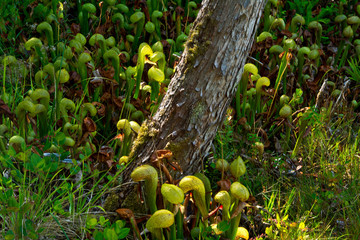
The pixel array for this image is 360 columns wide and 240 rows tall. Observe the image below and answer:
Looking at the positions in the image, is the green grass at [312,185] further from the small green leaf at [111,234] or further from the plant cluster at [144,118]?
the small green leaf at [111,234]

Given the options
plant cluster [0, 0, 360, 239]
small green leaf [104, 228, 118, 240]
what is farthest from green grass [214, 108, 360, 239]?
small green leaf [104, 228, 118, 240]

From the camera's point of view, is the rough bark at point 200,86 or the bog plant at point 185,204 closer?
the bog plant at point 185,204

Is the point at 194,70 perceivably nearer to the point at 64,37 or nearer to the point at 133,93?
the point at 133,93

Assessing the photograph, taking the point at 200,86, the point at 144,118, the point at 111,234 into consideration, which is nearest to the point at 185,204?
the point at 111,234

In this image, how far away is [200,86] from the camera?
1983 mm

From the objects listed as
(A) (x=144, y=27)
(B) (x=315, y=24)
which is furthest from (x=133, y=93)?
(B) (x=315, y=24)

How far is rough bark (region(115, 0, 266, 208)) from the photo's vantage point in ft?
6.49

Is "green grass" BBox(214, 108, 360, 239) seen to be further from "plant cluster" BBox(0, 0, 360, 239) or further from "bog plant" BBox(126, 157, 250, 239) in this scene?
"bog plant" BBox(126, 157, 250, 239)

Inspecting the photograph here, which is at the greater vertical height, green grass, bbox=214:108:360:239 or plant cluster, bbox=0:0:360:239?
plant cluster, bbox=0:0:360:239

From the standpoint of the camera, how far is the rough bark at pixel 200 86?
1.98m

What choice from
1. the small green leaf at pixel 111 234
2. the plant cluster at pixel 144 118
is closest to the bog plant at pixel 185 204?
the plant cluster at pixel 144 118

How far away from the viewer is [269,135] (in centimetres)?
289

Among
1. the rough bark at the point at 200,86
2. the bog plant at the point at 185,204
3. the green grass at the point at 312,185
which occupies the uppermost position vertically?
the rough bark at the point at 200,86

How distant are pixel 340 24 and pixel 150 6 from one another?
1761 millimetres
